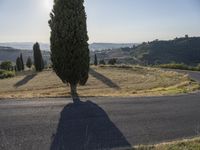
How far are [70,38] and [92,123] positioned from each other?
30.8 ft

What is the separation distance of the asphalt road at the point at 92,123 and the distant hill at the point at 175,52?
401 ft

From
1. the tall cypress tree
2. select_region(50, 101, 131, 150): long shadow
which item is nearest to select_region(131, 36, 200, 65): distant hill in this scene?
the tall cypress tree

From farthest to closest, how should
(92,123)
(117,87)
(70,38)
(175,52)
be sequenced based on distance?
(175,52), (117,87), (70,38), (92,123)

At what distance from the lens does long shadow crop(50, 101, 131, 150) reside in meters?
7.83

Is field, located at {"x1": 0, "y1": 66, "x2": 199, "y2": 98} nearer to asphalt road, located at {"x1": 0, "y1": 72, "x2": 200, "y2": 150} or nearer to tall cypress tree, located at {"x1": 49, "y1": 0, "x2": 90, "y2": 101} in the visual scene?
tall cypress tree, located at {"x1": 49, "y1": 0, "x2": 90, "y2": 101}

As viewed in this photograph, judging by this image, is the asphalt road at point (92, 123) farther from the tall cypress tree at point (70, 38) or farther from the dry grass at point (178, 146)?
the tall cypress tree at point (70, 38)

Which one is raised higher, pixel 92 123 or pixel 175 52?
pixel 92 123

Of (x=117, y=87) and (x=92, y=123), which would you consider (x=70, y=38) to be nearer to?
(x=92, y=123)

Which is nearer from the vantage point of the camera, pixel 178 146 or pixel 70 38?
pixel 178 146

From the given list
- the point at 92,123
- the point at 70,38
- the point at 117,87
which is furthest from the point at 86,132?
the point at 117,87

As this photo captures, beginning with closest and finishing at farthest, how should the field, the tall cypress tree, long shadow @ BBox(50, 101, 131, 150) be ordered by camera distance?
long shadow @ BBox(50, 101, 131, 150), the tall cypress tree, the field

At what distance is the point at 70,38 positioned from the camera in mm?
18469

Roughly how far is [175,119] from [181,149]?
3.52 metres

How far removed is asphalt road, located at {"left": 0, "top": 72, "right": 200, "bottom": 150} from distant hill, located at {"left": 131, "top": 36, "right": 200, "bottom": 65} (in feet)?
401
